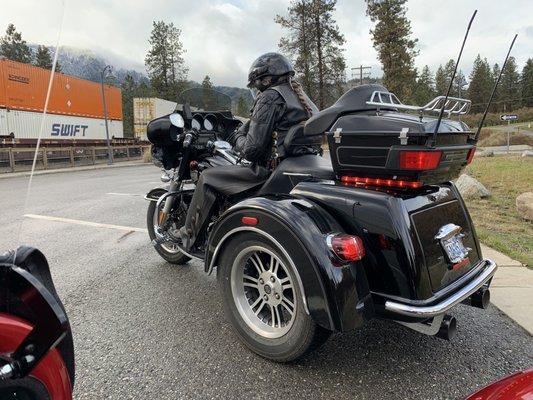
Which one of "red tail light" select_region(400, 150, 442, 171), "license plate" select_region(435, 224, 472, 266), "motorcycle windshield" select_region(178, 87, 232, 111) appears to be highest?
"motorcycle windshield" select_region(178, 87, 232, 111)

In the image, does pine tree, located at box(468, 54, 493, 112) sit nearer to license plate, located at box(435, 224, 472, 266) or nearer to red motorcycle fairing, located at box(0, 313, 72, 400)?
license plate, located at box(435, 224, 472, 266)

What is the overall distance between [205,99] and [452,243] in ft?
11.2

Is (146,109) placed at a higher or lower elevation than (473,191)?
higher

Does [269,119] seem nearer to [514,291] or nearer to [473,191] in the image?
[514,291]

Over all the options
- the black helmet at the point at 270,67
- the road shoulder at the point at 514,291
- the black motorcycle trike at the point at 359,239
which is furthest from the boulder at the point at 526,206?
the black helmet at the point at 270,67

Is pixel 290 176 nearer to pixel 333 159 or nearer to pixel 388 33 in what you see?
pixel 333 159

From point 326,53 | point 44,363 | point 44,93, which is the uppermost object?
point 326,53

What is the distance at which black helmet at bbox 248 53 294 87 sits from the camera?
3.38m

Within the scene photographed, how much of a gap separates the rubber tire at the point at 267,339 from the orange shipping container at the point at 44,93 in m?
19.3

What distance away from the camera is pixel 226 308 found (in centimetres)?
288

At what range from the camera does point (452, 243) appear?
2.54m

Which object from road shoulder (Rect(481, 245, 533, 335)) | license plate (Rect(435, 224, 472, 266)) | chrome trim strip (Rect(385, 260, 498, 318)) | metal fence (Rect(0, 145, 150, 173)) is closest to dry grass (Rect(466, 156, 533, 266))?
road shoulder (Rect(481, 245, 533, 335))

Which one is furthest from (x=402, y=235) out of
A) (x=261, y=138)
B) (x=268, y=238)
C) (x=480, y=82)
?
(x=480, y=82)

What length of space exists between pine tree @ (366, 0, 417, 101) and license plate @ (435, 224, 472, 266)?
42076mm
